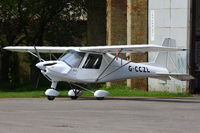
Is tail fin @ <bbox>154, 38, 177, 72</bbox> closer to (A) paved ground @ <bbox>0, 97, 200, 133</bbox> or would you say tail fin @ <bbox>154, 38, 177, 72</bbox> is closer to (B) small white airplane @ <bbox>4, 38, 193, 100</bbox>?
(B) small white airplane @ <bbox>4, 38, 193, 100</bbox>

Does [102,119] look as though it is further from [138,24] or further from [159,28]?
[138,24]

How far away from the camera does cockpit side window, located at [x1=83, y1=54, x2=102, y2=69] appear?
24.7m

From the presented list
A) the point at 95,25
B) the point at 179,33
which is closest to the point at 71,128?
the point at 179,33

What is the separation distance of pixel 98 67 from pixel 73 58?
118cm

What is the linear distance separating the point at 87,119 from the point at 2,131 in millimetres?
3238

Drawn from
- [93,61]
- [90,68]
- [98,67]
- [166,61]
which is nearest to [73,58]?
[90,68]

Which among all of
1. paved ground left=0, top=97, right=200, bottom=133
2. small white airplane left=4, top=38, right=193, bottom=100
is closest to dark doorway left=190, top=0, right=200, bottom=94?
small white airplane left=4, top=38, right=193, bottom=100

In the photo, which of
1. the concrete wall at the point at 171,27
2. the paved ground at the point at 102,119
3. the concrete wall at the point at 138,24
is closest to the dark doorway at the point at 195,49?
the concrete wall at the point at 171,27

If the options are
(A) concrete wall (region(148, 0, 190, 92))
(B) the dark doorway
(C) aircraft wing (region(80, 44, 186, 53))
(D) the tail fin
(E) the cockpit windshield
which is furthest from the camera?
(B) the dark doorway

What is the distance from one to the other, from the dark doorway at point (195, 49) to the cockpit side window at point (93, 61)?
5129 mm

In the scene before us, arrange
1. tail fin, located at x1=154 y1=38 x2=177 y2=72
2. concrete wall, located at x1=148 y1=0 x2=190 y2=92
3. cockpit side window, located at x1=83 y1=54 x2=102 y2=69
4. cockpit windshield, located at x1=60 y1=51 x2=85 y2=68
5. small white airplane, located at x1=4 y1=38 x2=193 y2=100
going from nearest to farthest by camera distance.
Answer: small white airplane, located at x1=4 y1=38 x2=193 y2=100 < cockpit windshield, located at x1=60 y1=51 x2=85 y2=68 < cockpit side window, located at x1=83 y1=54 x2=102 y2=69 < tail fin, located at x1=154 y1=38 x2=177 y2=72 < concrete wall, located at x1=148 y1=0 x2=190 y2=92

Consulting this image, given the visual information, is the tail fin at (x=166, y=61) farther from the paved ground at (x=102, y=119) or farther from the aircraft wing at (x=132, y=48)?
the paved ground at (x=102, y=119)

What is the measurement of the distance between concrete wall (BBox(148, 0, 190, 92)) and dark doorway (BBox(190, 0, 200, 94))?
1.47 feet

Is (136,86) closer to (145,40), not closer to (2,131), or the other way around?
(145,40)
